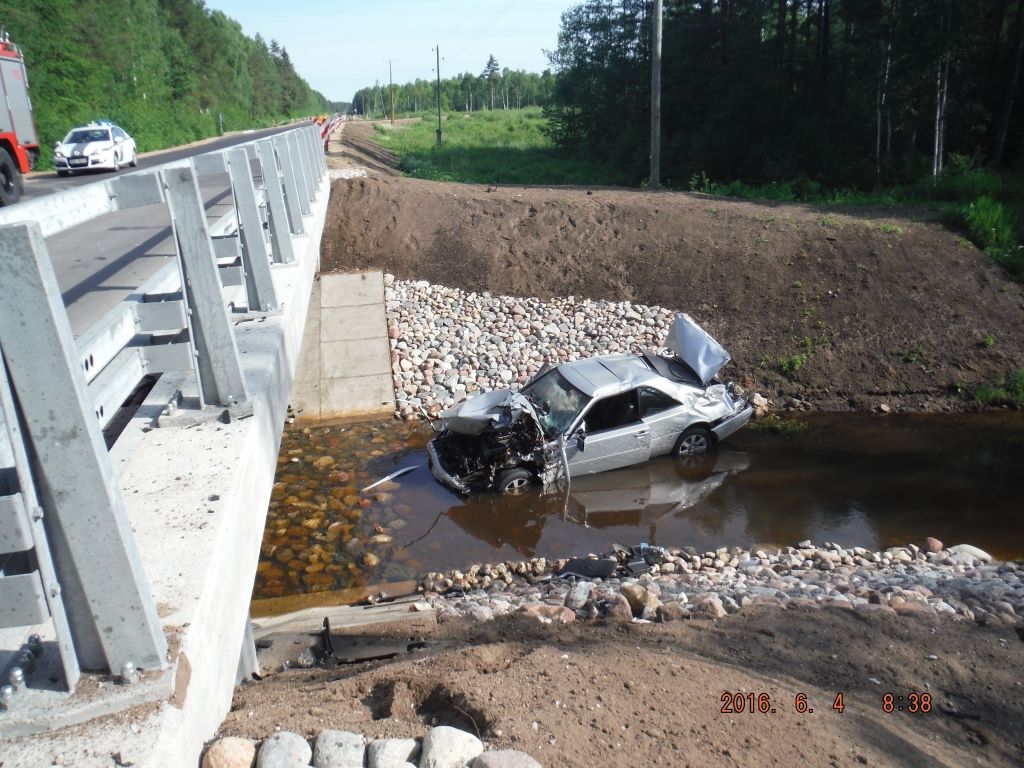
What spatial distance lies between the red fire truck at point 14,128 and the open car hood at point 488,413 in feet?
36.9

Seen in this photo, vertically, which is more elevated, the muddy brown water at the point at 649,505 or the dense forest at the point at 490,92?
the dense forest at the point at 490,92

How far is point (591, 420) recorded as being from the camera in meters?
11.0

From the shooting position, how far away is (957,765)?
430 cm

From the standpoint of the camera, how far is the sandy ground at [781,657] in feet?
12.3

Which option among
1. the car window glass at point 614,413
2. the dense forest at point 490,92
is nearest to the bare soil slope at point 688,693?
the car window glass at point 614,413

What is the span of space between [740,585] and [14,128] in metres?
17.9

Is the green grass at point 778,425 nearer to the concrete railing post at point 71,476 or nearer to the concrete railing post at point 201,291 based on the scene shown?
the concrete railing post at point 201,291

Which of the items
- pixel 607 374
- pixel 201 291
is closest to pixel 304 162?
pixel 607 374

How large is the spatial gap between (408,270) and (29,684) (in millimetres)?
15898

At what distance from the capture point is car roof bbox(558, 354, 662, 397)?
10977 mm

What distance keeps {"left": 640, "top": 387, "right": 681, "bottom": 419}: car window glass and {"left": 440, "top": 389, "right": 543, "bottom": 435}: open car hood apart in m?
1.67

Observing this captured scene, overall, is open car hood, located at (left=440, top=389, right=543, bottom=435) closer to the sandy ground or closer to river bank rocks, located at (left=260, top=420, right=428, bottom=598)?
river bank rocks, located at (left=260, top=420, right=428, bottom=598)

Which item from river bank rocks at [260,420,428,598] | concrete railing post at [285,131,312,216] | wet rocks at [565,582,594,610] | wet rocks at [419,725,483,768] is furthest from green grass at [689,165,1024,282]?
wet rocks at [419,725,483,768]

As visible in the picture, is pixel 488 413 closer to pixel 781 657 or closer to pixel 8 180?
pixel 781 657
